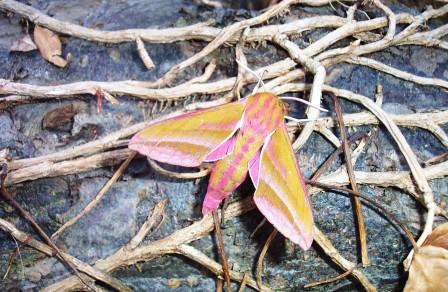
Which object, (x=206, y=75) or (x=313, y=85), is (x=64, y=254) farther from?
(x=313, y=85)

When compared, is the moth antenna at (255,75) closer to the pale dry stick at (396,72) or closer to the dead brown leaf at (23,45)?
the pale dry stick at (396,72)

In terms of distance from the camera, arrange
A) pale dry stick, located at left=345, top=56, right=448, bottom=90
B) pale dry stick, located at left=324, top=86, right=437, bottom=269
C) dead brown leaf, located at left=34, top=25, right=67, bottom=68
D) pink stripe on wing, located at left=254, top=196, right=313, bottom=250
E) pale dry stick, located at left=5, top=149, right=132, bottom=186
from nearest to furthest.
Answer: pink stripe on wing, located at left=254, top=196, right=313, bottom=250 < pale dry stick, located at left=324, top=86, right=437, bottom=269 < pale dry stick, located at left=5, top=149, right=132, bottom=186 < pale dry stick, located at left=345, top=56, right=448, bottom=90 < dead brown leaf, located at left=34, top=25, right=67, bottom=68

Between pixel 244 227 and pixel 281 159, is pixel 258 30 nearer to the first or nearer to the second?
pixel 281 159

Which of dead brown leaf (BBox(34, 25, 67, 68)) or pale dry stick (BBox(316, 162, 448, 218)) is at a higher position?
dead brown leaf (BBox(34, 25, 67, 68))

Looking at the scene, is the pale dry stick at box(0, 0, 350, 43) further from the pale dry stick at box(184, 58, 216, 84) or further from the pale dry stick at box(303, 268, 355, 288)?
the pale dry stick at box(303, 268, 355, 288)

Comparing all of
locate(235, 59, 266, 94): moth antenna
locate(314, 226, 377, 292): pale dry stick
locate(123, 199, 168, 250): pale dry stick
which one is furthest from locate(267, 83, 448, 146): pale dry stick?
locate(123, 199, 168, 250): pale dry stick

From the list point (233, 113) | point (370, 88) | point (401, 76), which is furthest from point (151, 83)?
point (401, 76)

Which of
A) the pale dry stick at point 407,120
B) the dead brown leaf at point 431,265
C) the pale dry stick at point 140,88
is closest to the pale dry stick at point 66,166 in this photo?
the pale dry stick at point 140,88

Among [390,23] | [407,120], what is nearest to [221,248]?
[407,120]
